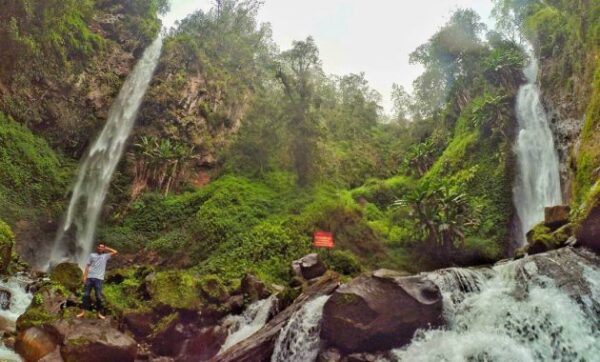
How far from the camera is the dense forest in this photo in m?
20.2

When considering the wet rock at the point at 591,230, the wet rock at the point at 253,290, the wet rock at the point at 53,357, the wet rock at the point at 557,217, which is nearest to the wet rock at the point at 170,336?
the wet rock at the point at 53,357

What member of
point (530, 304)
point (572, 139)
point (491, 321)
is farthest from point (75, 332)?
point (572, 139)

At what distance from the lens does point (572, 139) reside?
22875 millimetres

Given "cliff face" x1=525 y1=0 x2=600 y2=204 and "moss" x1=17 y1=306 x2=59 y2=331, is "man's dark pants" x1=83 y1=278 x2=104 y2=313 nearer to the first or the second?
"moss" x1=17 y1=306 x2=59 y2=331

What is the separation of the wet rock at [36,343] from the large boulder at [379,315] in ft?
21.8

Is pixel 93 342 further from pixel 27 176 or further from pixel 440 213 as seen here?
pixel 27 176

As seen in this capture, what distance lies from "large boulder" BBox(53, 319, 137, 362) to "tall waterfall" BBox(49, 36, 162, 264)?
14.9 m

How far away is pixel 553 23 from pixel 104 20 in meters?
33.6

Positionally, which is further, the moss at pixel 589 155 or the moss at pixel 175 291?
the moss at pixel 589 155

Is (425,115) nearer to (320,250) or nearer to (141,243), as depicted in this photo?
(320,250)

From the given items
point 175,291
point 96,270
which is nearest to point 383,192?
point 175,291

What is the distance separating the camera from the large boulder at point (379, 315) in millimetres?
10070

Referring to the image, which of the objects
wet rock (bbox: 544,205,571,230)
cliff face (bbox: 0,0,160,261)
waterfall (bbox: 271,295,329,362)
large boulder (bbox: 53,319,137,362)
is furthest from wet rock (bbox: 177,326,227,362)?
cliff face (bbox: 0,0,160,261)

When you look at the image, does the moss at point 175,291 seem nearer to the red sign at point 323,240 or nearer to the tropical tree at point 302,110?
the red sign at point 323,240
